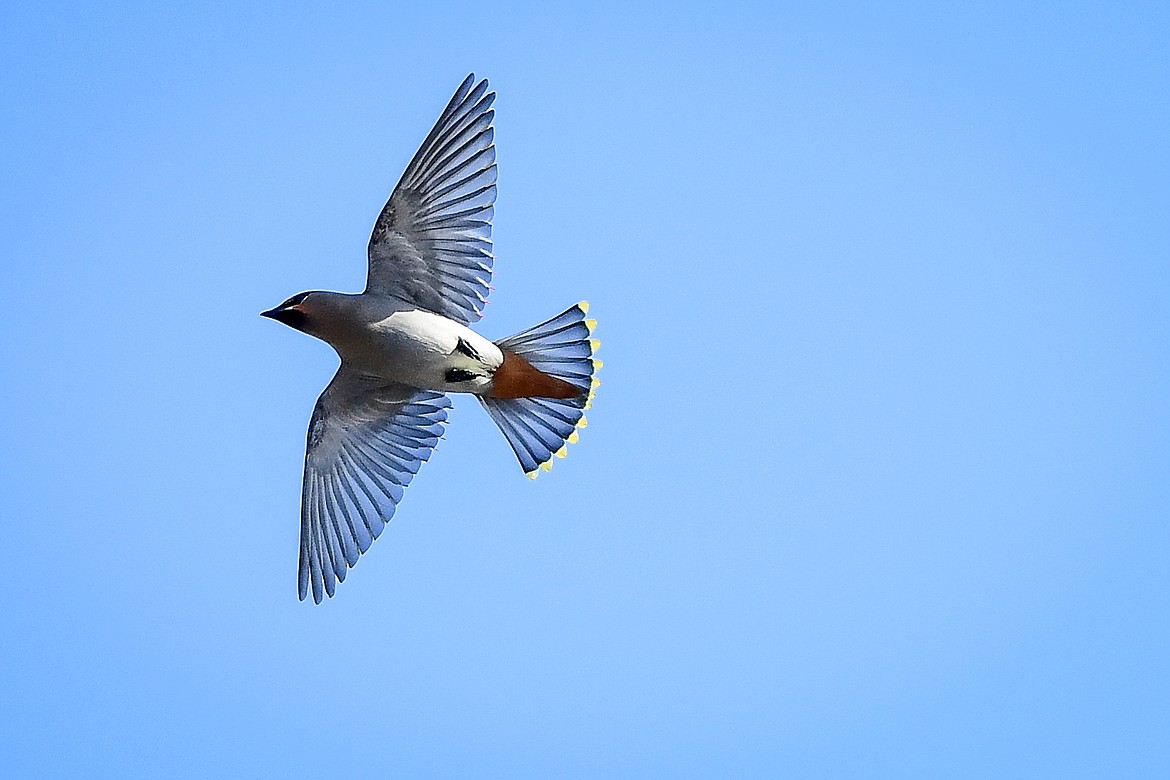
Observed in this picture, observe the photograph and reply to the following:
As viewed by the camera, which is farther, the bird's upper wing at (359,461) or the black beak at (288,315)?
the bird's upper wing at (359,461)

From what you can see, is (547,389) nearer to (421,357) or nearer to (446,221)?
(421,357)

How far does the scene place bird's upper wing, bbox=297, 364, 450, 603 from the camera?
782cm

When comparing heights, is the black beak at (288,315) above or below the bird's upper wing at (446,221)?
below

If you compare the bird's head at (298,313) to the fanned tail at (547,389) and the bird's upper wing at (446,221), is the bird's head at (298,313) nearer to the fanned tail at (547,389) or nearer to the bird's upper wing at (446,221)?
the bird's upper wing at (446,221)

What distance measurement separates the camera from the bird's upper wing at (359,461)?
7824 mm

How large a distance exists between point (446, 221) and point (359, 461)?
1316mm

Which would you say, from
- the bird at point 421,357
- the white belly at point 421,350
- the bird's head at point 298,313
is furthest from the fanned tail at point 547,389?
the bird's head at point 298,313

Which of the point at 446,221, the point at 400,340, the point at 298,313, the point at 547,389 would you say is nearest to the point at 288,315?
the point at 298,313

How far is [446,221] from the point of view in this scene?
24.1ft

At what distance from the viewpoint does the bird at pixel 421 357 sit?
23.7 feet

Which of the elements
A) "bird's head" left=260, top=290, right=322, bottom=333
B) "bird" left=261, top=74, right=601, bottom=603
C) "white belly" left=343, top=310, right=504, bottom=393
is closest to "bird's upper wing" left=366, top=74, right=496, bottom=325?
"bird" left=261, top=74, right=601, bottom=603

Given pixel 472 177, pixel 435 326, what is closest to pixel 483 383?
pixel 435 326

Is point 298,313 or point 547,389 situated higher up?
point 547,389

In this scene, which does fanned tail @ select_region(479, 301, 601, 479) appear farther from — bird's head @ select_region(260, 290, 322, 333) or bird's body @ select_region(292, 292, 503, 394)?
bird's head @ select_region(260, 290, 322, 333)
